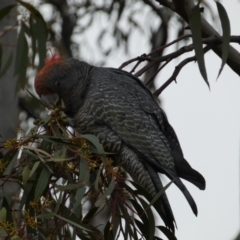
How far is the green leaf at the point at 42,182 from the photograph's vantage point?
8.20ft

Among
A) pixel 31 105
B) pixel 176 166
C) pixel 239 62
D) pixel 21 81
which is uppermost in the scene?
pixel 239 62

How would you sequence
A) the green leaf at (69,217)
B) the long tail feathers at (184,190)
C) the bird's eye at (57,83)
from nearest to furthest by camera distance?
the green leaf at (69,217) < the long tail feathers at (184,190) < the bird's eye at (57,83)

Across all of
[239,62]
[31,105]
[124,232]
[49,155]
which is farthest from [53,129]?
[31,105]

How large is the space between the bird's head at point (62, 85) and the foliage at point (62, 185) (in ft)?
2.21

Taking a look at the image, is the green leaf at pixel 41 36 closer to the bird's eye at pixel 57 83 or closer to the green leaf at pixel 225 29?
the bird's eye at pixel 57 83

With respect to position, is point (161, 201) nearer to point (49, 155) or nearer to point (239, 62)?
point (49, 155)

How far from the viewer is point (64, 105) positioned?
11.3ft

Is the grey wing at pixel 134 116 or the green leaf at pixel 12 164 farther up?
the grey wing at pixel 134 116

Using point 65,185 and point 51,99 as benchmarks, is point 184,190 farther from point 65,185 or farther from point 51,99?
point 51,99

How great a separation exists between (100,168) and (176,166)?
54 centimetres

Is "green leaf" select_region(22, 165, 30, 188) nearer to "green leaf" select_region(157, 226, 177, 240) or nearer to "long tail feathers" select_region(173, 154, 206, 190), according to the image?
"green leaf" select_region(157, 226, 177, 240)

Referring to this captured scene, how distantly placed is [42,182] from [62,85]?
1045mm

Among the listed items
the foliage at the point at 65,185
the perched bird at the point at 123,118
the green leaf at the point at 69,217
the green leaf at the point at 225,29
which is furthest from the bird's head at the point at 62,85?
the green leaf at the point at 69,217

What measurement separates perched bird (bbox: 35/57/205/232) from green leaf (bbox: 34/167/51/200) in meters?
0.53
